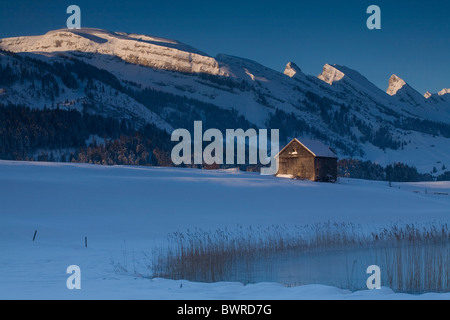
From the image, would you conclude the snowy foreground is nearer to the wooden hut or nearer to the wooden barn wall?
the wooden hut

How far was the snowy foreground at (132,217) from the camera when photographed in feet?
38.3

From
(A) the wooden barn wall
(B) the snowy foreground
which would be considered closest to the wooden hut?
(A) the wooden barn wall

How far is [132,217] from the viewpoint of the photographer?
29641mm

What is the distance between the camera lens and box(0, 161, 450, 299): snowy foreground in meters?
11.7

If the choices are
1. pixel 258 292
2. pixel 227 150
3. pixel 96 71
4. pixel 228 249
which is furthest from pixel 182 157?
pixel 258 292

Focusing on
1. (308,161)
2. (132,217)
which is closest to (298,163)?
(308,161)

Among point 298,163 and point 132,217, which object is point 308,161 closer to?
point 298,163

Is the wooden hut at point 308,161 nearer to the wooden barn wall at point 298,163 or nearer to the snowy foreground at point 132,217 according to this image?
the wooden barn wall at point 298,163

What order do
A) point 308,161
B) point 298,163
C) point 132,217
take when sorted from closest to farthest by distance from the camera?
point 132,217, point 308,161, point 298,163

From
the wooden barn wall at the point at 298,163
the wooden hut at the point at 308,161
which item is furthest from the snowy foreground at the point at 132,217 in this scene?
the wooden barn wall at the point at 298,163

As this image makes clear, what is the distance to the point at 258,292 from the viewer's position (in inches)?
452

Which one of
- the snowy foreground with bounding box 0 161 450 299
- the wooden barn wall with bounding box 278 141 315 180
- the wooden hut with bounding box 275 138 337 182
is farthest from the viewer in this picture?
the wooden barn wall with bounding box 278 141 315 180
